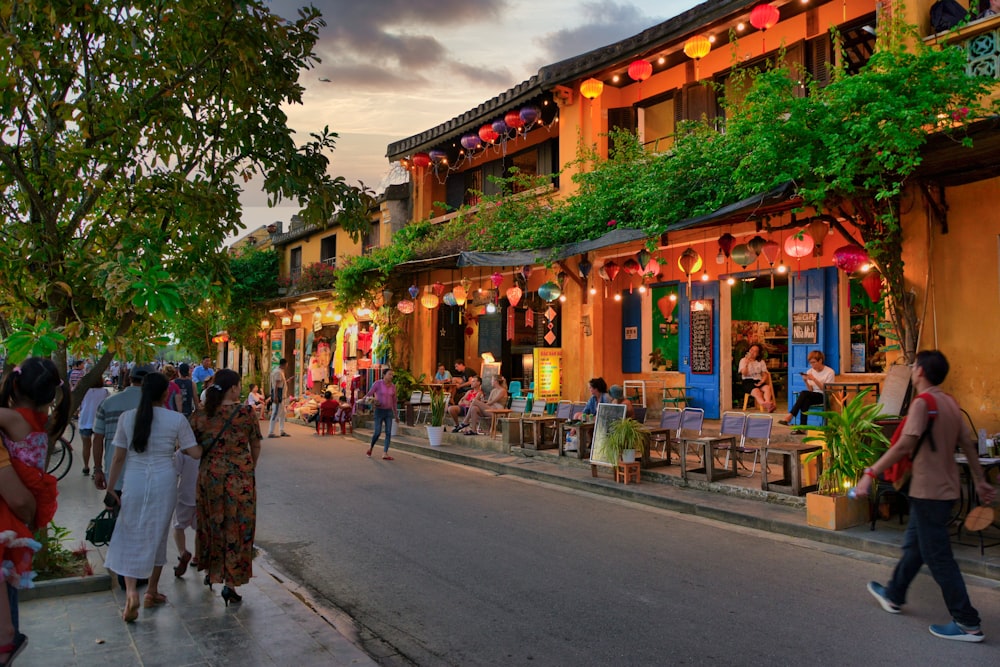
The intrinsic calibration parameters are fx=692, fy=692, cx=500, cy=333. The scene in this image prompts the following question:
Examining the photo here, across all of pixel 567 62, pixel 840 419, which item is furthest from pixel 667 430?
pixel 567 62

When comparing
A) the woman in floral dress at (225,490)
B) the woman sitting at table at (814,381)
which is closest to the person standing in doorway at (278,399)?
the woman sitting at table at (814,381)

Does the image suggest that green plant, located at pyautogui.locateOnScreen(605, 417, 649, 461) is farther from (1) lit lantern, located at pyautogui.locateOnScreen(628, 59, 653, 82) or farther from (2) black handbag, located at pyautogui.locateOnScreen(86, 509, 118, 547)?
(2) black handbag, located at pyautogui.locateOnScreen(86, 509, 118, 547)

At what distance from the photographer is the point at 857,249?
9594 mm

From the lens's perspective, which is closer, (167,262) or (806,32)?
(167,262)

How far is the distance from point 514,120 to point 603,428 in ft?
28.9

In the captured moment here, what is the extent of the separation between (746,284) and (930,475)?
404 inches

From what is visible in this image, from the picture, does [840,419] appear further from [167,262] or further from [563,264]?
[563,264]

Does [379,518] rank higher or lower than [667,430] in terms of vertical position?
lower

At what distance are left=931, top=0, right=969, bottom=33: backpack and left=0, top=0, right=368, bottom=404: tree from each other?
826 centimetres

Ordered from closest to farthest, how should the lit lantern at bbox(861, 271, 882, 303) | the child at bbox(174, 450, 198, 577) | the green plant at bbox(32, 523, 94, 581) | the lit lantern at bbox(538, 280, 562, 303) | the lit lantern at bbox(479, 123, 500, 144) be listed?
the green plant at bbox(32, 523, 94, 581) → the child at bbox(174, 450, 198, 577) → the lit lantern at bbox(861, 271, 882, 303) → the lit lantern at bbox(538, 280, 562, 303) → the lit lantern at bbox(479, 123, 500, 144)

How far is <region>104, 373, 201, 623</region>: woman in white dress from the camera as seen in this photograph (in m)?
5.07

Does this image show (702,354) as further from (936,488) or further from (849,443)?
(936,488)

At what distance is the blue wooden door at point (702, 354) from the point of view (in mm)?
14633

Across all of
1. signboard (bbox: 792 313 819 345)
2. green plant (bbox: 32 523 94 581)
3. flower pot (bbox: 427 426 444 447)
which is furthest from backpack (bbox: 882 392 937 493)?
flower pot (bbox: 427 426 444 447)
